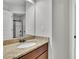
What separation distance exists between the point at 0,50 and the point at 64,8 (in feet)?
6.99

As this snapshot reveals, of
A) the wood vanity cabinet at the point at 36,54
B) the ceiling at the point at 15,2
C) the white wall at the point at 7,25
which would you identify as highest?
the ceiling at the point at 15,2

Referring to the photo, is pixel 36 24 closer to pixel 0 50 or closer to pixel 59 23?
pixel 59 23

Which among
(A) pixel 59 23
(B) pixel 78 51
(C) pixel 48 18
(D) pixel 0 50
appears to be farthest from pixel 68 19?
(D) pixel 0 50

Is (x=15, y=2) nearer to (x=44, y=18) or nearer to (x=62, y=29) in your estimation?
(x=44, y=18)

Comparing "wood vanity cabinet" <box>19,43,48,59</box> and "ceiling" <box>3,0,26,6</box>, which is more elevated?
"ceiling" <box>3,0,26,6</box>

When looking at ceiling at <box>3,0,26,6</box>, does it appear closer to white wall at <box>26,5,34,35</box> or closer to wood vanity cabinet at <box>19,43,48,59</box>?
white wall at <box>26,5,34,35</box>

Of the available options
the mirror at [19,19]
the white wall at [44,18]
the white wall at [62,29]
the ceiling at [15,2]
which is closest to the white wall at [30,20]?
the mirror at [19,19]

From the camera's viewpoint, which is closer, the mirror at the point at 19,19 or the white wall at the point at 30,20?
the mirror at the point at 19,19

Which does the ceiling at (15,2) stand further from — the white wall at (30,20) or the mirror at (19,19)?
the white wall at (30,20)

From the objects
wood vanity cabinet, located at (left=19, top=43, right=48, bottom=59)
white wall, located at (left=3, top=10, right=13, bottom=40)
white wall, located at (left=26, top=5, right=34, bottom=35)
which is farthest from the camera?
white wall, located at (left=26, top=5, right=34, bottom=35)

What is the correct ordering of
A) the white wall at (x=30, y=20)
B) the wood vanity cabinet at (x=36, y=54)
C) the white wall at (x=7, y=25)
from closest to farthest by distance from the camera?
the wood vanity cabinet at (x=36, y=54) < the white wall at (x=7, y=25) < the white wall at (x=30, y=20)

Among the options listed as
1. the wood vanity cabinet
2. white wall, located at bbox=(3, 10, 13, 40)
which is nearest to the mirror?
white wall, located at bbox=(3, 10, 13, 40)

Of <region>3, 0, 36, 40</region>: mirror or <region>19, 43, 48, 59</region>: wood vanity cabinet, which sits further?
<region>3, 0, 36, 40</region>: mirror

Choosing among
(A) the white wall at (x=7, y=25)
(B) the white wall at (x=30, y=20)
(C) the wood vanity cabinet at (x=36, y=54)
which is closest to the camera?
(C) the wood vanity cabinet at (x=36, y=54)
